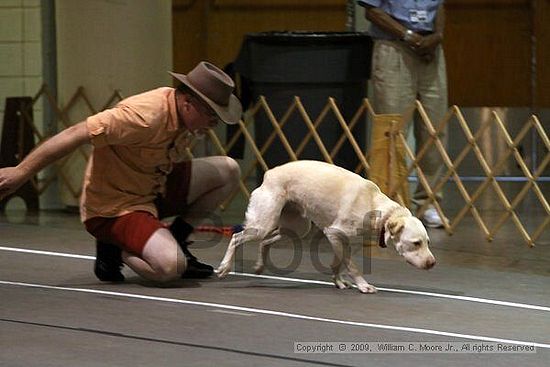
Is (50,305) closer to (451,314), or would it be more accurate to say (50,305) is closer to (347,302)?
(347,302)

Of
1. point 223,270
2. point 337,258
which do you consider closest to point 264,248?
point 223,270

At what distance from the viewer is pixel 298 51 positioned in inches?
275

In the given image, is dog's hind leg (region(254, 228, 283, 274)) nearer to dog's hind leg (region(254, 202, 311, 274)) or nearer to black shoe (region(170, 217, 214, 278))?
dog's hind leg (region(254, 202, 311, 274))

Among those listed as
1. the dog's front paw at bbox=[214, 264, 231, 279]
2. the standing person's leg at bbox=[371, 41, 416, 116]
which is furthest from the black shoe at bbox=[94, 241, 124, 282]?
the standing person's leg at bbox=[371, 41, 416, 116]

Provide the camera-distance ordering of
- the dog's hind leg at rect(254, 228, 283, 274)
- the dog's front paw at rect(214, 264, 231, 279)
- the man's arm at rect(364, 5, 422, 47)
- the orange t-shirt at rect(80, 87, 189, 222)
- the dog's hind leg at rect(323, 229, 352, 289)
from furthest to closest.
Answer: the man's arm at rect(364, 5, 422, 47), the dog's hind leg at rect(254, 228, 283, 274), the dog's front paw at rect(214, 264, 231, 279), the dog's hind leg at rect(323, 229, 352, 289), the orange t-shirt at rect(80, 87, 189, 222)

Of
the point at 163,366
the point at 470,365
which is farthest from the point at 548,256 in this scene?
the point at 163,366

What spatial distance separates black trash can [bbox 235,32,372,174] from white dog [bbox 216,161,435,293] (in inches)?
86.2

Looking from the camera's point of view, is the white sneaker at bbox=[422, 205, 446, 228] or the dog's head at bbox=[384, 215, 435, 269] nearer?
the dog's head at bbox=[384, 215, 435, 269]

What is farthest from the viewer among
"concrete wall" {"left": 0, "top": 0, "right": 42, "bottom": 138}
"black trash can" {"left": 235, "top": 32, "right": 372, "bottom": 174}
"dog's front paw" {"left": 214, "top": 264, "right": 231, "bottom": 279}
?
"concrete wall" {"left": 0, "top": 0, "right": 42, "bottom": 138}

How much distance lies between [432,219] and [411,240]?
2.38 meters

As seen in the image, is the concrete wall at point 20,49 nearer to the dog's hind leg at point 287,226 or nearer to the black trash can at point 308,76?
the black trash can at point 308,76

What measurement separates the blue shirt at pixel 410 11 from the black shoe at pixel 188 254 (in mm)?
2206

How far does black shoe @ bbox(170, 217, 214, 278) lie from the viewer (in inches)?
196

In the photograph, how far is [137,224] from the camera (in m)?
4.72
